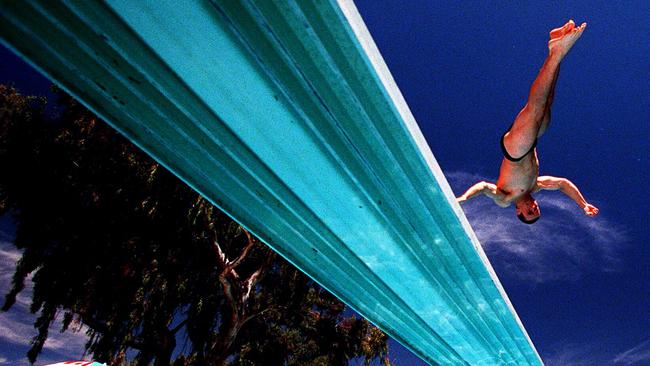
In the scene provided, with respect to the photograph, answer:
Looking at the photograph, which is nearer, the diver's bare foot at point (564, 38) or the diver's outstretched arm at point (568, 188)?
the diver's bare foot at point (564, 38)

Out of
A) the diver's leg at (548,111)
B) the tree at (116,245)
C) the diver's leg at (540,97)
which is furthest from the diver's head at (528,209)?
the tree at (116,245)

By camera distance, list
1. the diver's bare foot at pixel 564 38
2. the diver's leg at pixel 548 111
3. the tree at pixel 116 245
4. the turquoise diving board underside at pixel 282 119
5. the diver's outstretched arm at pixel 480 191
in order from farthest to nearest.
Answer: the tree at pixel 116 245, the diver's outstretched arm at pixel 480 191, the diver's leg at pixel 548 111, the diver's bare foot at pixel 564 38, the turquoise diving board underside at pixel 282 119

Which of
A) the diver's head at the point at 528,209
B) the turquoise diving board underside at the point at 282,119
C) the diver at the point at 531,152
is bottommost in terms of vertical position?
the turquoise diving board underside at the point at 282,119

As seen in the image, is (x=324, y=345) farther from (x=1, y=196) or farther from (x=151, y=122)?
(x=151, y=122)

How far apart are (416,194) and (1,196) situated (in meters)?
11.3

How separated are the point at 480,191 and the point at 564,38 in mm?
2196

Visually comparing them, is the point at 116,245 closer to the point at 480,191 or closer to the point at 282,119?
the point at 480,191

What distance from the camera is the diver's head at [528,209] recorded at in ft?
14.1

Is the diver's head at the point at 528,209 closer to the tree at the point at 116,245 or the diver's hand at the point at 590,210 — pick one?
the diver's hand at the point at 590,210

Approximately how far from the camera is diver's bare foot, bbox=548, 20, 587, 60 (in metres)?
2.47

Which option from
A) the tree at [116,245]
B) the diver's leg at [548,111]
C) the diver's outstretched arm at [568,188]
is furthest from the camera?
the tree at [116,245]

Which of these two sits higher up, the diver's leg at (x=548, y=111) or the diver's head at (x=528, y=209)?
the diver's leg at (x=548, y=111)

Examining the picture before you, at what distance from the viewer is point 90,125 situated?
9.62 m

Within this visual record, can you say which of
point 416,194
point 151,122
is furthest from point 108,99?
point 416,194
